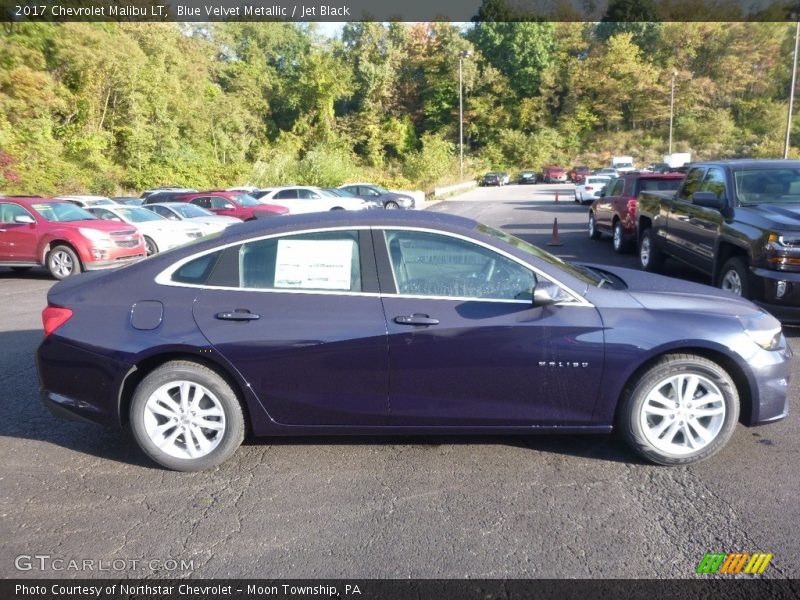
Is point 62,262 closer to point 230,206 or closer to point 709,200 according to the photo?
point 230,206

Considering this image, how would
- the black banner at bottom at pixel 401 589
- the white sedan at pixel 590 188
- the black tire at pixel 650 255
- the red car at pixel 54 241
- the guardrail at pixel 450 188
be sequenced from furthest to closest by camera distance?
the guardrail at pixel 450 188
the white sedan at pixel 590 188
the red car at pixel 54 241
the black tire at pixel 650 255
the black banner at bottom at pixel 401 589

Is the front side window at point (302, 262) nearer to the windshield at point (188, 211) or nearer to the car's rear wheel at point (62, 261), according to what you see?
the car's rear wheel at point (62, 261)

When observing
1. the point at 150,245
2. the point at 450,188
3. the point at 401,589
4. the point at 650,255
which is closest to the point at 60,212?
the point at 150,245

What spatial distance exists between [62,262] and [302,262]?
10305 millimetres

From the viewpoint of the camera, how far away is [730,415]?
13.5 ft

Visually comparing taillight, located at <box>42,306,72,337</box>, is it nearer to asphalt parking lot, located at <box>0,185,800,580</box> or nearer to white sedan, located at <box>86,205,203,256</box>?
asphalt parking lot, located at <box>0,185,800,580</box>

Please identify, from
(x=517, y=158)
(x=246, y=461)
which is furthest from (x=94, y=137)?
(x=517, y=158)

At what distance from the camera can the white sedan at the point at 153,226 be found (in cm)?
1501

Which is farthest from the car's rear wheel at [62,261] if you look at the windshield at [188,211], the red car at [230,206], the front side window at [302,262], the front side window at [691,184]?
the front side window at [691,184]

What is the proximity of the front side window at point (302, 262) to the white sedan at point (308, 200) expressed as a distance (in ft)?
68.1

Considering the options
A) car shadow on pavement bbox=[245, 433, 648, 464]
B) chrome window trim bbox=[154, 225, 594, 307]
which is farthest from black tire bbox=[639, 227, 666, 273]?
chrome window trim bbox=[154, 225, 594, 307]

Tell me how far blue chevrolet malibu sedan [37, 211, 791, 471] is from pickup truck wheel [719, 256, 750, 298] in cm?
348

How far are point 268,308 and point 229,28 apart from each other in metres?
77.2

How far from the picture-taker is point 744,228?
7.52m
